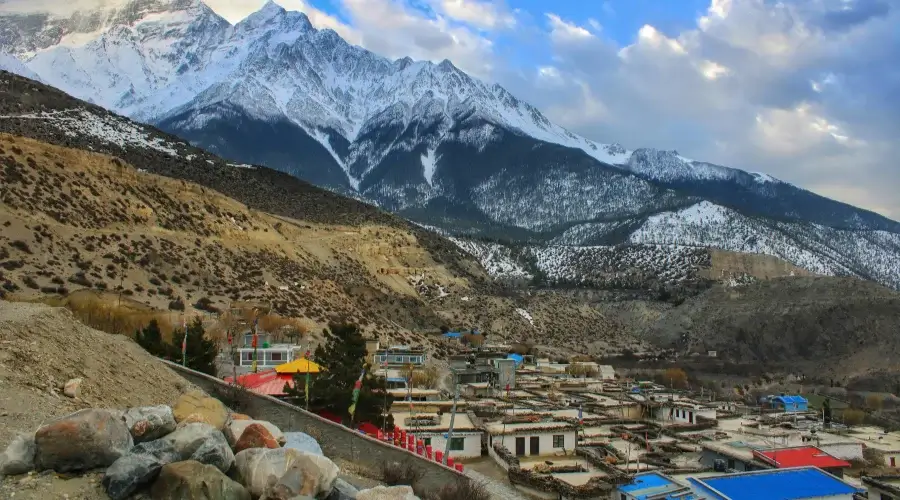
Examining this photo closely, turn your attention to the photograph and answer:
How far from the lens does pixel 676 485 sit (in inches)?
771

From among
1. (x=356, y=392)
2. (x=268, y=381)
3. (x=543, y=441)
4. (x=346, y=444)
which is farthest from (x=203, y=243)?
(x=346, y=444)

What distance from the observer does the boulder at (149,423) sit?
7152mm

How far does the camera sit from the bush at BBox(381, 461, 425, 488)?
38.7 feet

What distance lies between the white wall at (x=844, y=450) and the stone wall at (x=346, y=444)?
2483 cm

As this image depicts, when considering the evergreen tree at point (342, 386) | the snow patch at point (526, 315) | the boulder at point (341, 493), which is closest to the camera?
the boulder at point (341, 493)

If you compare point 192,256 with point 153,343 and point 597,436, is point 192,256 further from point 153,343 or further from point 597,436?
point 597,436

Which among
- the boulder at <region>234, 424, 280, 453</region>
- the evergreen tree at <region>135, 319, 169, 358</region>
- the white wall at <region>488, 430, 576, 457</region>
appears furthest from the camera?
the white wall at <region>488, 430, 576, 457</region>

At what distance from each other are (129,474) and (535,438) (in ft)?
72.4

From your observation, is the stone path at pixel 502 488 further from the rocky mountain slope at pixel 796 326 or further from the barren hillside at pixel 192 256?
the rocky mountain slope at pixel 796 326

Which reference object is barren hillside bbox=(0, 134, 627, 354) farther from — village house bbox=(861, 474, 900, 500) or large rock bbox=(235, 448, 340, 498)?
village house bbox=(861, 474, 900, 500)

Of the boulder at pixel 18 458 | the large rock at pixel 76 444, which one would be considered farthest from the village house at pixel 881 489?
the boulder at pixel 18 458

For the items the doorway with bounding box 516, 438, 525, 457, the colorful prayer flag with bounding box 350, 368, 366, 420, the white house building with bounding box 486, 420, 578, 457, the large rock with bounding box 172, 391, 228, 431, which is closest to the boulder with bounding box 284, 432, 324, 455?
the large rock with bounding box 172, 391, 228, 431

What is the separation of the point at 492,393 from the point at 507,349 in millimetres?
23081

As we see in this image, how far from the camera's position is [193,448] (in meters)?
6.87
